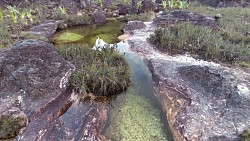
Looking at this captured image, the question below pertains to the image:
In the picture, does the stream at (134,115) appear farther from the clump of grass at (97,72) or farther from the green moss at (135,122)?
the clump of grass at (97,72)

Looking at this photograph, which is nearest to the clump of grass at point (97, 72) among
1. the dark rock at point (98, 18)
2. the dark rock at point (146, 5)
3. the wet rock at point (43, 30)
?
the wet rock at point (43, 30)

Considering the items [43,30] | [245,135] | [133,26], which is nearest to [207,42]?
[133,26]

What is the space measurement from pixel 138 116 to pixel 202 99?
7.38ft

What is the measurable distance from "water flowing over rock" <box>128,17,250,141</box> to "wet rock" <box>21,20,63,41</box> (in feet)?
25.5

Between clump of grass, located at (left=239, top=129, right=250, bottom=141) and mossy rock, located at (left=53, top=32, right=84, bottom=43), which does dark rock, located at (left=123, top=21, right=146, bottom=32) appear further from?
clump of grass, located at (left=239, top=129, right=250, bottom=141)

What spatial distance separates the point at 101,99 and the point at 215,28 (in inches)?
394

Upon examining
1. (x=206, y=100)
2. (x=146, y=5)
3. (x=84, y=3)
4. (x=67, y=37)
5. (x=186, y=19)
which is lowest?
(x=206, y=100)

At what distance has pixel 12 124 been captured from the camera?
5.56 m

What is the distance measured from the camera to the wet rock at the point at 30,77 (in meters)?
6.31

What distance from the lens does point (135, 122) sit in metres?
6.64

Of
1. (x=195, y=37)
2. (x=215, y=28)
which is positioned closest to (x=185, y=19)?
(x=215, y=28)

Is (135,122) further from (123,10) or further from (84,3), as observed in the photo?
(84,3)

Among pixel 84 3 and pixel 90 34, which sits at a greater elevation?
pixel 84 3

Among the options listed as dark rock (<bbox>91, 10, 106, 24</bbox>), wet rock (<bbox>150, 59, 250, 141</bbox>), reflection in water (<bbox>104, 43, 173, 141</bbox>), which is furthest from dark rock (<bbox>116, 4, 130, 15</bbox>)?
reflection in water (<bbox>104, 43, 173, 141</bbox>)
